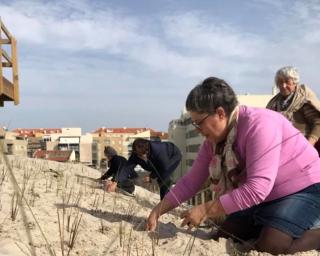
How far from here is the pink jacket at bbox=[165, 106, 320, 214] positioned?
2.72m

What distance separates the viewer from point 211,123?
285cm

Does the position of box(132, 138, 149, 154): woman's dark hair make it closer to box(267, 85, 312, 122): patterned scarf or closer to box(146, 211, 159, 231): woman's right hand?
box(267, 85, 312, 122): patterned scarf

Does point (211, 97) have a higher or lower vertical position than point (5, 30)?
lower

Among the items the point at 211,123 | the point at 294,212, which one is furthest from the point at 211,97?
the point at 294,212

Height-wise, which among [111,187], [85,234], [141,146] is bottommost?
[111,187]

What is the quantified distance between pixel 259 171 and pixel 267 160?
0.27 feet

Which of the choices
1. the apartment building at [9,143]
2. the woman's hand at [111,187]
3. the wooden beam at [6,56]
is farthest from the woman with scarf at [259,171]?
the wooden beam at [6,56]

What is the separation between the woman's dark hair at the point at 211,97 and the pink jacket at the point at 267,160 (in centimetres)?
18

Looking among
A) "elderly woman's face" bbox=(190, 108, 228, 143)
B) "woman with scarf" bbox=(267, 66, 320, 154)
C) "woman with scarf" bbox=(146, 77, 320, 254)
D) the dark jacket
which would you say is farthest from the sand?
the dark jacket

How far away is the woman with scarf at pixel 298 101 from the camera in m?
4.43

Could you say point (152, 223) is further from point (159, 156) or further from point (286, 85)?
point (159, 156)

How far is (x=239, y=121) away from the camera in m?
2.96

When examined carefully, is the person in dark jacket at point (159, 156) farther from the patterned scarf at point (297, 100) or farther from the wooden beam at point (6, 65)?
the wooden beam at point (6, 65)

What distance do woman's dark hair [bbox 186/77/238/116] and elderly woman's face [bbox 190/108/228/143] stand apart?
0.09ft
